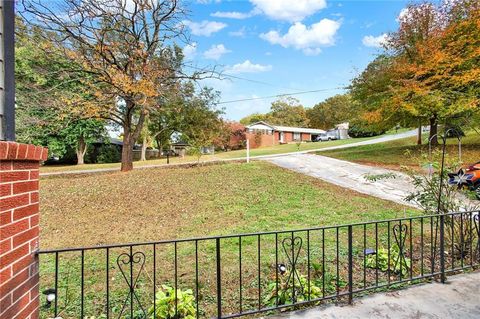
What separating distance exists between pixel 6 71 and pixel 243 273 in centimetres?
307

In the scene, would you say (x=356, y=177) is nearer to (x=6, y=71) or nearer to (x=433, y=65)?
(x=433, y=65)

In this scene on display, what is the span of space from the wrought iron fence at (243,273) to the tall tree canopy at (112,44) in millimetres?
7526

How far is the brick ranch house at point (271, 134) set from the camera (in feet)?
116

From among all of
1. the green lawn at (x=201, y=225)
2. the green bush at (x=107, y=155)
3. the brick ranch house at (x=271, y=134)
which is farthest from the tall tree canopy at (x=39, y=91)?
the brick ranch house at (x=271, y=134)

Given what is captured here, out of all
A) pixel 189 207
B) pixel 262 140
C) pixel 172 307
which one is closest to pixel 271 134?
pixel 262 140

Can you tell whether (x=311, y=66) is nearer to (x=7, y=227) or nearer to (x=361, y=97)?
(x=361, y=97)

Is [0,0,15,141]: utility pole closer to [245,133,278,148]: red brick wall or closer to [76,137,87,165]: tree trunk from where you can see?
[76,137,87,165]: tree trunk

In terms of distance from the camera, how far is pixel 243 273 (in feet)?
12.1

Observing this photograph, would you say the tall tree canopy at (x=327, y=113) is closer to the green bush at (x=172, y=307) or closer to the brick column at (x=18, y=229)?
the green bush at (x=172, y=307)

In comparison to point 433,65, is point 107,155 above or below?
below

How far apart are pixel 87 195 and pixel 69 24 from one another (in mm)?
6012

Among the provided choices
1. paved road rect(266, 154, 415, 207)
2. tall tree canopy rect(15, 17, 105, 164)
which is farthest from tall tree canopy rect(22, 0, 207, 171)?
paved road rect(266, 154, 415, 207)

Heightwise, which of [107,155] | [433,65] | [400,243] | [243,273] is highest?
[433,65]

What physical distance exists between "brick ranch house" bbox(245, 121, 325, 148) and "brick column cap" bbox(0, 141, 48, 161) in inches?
1250
